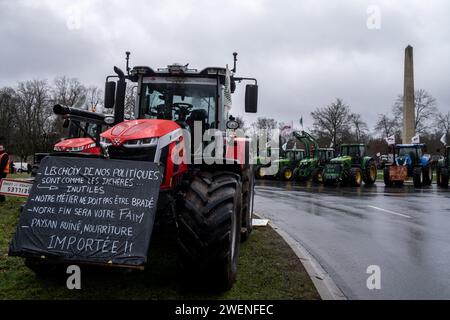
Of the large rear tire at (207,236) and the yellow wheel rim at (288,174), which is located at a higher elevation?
the yellow wheel rim at (288,174)

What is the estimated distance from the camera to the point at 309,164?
27250 mm

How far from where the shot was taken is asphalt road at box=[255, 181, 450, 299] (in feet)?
16.4

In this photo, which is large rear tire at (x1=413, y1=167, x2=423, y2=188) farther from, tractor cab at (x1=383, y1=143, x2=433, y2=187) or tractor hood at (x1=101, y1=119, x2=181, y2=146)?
tractor hood at (x1=101, y1=119, x2=181, y2=146)

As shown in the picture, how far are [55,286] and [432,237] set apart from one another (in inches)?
263

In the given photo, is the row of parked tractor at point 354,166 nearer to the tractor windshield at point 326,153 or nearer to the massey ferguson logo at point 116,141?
the tractor windshield at point 326,153

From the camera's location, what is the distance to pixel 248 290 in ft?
14.5

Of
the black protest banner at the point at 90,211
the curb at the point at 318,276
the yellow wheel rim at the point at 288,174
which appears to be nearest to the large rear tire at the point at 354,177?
the yellow wheel rim at the point at 288,174

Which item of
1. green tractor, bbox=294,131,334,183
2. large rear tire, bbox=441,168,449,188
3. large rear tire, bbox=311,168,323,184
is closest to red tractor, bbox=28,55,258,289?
large rear tire, bbox=441,168,449,188

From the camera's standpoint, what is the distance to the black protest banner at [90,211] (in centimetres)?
376

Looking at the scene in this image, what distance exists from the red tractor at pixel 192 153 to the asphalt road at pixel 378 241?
4.95 ft

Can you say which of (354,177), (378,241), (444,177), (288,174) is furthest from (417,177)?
(378,241)

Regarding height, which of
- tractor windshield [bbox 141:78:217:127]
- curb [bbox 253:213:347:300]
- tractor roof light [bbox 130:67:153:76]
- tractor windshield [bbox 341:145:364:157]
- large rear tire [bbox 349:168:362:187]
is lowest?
curb [bbox 253:213:347:300]

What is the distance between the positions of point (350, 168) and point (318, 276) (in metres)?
19.3

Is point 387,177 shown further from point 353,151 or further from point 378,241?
point 378,241
